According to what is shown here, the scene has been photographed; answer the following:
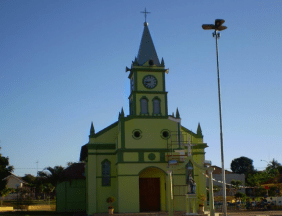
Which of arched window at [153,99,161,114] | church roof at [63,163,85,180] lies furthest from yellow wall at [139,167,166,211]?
church roof at [63,163,85,180]

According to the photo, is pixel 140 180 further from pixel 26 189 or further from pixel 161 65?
pixel 26 189

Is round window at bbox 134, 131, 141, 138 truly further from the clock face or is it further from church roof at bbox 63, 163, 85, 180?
church roof at bbox 63, 163, 85, 180

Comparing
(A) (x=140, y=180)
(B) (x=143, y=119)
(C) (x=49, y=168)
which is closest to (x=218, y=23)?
(B) (x=143, y=119)

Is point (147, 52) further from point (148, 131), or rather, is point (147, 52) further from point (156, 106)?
point (148, 131)

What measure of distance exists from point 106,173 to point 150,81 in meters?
9.55

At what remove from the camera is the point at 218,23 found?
2248cm

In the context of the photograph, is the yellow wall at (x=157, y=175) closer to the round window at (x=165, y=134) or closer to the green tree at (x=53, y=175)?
the round window at (x=165, y=134)

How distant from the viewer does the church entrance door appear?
35438mm

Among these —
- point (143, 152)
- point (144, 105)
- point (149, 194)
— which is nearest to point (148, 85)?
point (144, 105)

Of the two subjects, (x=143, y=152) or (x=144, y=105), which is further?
(x=144, y=105)

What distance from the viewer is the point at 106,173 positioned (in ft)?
116

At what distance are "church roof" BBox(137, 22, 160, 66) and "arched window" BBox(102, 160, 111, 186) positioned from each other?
10.0 metres

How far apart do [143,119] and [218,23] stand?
14.5 metres

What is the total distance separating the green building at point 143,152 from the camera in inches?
1320
